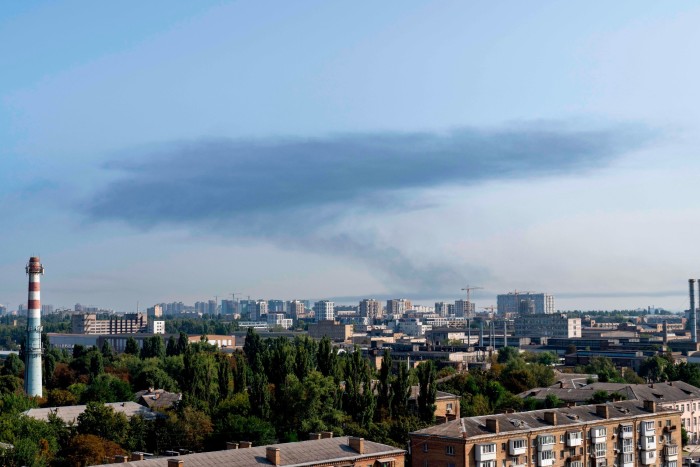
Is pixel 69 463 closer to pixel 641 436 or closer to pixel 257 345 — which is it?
pixel 641 436

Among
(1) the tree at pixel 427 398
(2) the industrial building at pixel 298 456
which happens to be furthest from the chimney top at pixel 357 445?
(1) the tree at pixel 427 398

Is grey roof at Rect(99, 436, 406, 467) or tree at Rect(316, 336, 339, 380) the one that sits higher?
tree at Rect(316, 336, 339, 380)

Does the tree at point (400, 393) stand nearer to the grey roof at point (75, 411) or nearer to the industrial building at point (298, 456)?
the grey roof at point (75, 411)

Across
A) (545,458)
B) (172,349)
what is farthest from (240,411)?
(172,349)

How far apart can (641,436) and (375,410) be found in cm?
1680

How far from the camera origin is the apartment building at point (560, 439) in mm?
48219

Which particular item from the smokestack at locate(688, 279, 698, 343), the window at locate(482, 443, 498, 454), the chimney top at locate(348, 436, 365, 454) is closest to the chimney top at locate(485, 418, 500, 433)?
the window at locate(482, 443, 498, 454)

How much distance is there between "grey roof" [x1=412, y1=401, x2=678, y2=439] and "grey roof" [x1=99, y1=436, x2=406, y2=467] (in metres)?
5.28

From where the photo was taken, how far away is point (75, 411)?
62.6m

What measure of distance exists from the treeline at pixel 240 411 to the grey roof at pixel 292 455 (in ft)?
32.5

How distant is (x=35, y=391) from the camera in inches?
3265

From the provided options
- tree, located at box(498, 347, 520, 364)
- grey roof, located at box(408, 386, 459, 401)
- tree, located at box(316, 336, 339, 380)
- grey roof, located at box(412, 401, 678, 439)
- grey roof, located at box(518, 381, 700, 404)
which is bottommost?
tree, located at box(498, 347, 520, 364)

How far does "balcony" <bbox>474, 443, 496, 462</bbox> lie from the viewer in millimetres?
47656

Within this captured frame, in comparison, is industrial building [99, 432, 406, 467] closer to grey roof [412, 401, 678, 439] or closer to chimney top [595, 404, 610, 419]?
grey roof [412, 401, 678, 439]
